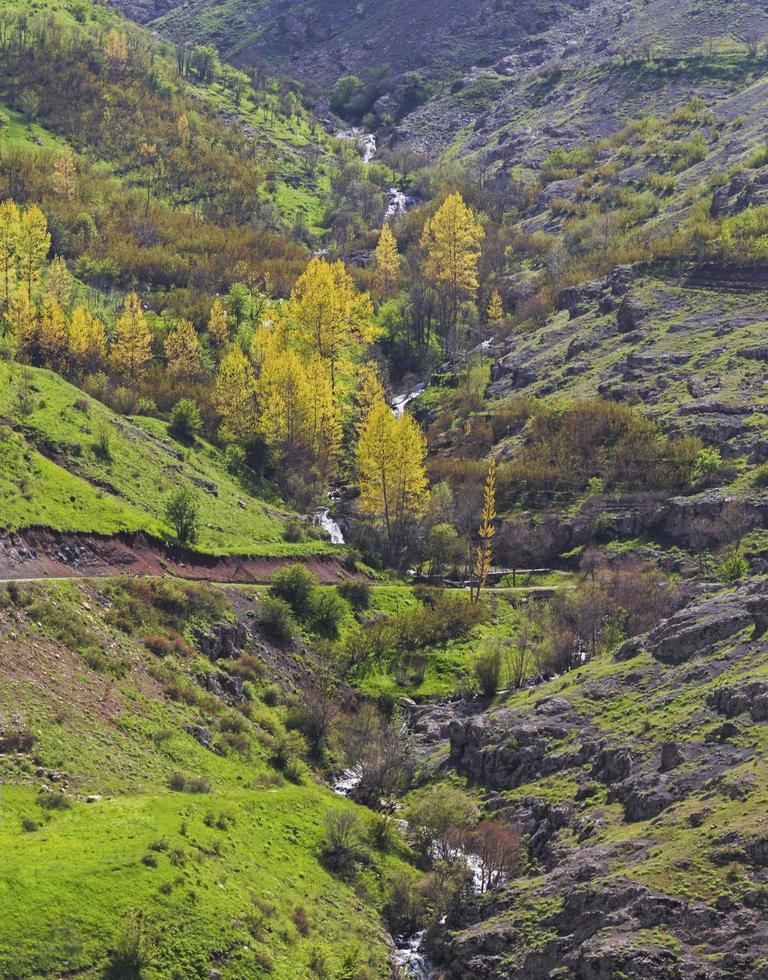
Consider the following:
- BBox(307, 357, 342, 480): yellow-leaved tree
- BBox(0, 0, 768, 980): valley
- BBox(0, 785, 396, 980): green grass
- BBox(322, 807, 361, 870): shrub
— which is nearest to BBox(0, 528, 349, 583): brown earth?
BBox(0, 0, 768, 980): valley

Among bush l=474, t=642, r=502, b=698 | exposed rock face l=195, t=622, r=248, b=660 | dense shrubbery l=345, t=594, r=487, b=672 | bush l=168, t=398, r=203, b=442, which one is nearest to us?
exposed rock face l=195, t=622, r=248, b=660

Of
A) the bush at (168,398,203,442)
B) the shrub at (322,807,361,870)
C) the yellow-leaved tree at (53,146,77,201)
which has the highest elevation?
the yellow-leaved tree at (53,146,77,201)

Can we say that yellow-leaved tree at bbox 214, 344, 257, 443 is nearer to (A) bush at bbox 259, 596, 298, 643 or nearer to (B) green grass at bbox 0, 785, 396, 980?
(A) bush at bbox 259, 596, 298, 643

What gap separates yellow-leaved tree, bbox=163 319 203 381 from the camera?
401 feet

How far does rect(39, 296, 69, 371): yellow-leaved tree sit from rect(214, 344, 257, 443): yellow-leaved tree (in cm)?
1617

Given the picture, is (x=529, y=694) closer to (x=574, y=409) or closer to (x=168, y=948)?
(x=168, y=948)

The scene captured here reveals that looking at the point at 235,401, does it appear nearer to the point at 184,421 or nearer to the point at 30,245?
the point at 184,421

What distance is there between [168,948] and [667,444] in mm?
79389

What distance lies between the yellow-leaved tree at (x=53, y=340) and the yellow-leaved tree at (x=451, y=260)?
57962mm

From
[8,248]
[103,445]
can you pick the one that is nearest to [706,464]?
[103,445]

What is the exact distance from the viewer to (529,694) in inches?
2800

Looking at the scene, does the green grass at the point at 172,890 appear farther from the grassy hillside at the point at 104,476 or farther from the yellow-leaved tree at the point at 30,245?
the yellow-leaved tree at the point at 30,245

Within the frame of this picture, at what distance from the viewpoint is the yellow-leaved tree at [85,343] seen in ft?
367

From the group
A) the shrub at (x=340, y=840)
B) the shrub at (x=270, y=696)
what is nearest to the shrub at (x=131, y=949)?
the shrub at (x=340, y=840)
